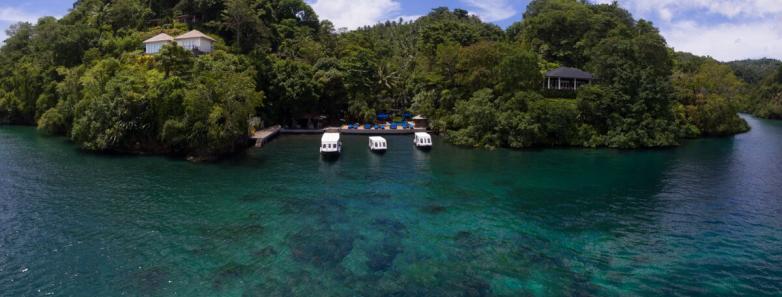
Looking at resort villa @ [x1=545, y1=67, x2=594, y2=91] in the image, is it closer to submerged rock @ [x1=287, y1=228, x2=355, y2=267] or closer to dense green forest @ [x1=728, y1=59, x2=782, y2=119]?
submerged rock @ [x1=287, y1=228, x2=355, y2=267]

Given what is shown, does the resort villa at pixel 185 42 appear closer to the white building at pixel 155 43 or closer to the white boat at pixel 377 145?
the white building at pixel 155 43

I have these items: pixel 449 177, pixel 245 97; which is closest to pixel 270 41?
pixel 245 97

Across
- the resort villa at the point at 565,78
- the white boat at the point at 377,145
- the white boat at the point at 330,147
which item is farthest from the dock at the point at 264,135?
the resort villa at the point at 565,78

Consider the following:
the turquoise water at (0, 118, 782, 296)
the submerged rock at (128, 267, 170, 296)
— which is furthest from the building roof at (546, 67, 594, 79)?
the submerged rock at (128, 267, 170, 296)

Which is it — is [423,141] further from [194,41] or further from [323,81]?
[194,41]

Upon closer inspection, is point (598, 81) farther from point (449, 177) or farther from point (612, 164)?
point (449, 177)

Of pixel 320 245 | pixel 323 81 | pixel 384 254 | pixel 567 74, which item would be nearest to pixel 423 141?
pixel 323 81
